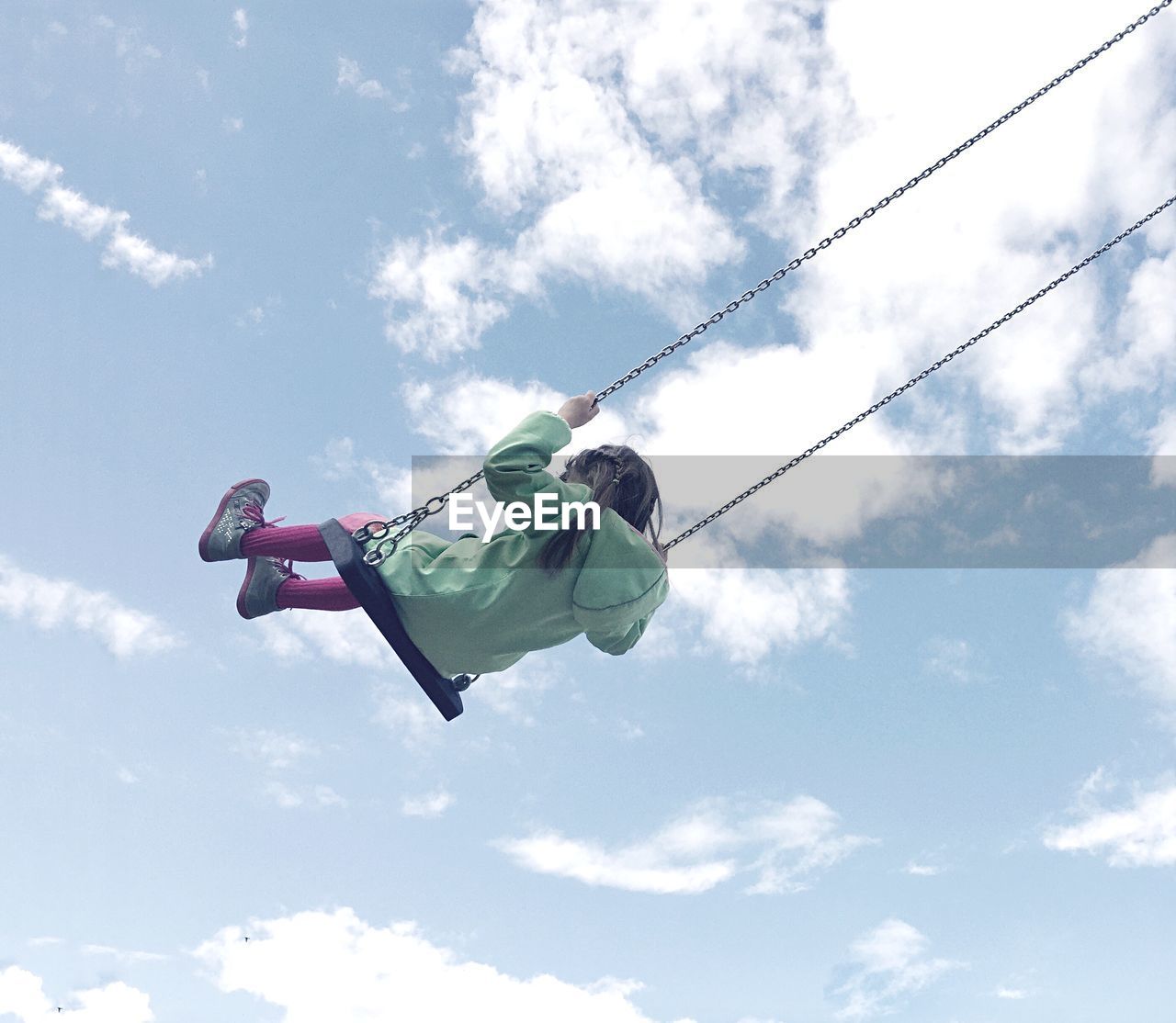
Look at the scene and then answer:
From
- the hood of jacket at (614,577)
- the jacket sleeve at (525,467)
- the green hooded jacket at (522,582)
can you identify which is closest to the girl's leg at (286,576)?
the green hooded jacket at (522,582)

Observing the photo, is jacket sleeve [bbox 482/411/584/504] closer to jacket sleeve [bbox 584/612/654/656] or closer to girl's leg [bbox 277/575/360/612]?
jacket sleeve [bbox 584/612/654/656]

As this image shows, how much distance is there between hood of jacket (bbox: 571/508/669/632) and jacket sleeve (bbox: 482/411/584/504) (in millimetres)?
180

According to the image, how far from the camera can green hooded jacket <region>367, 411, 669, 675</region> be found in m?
4.25

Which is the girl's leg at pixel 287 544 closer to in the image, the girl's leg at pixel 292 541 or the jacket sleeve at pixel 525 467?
the girl's leg at pixel 292 541

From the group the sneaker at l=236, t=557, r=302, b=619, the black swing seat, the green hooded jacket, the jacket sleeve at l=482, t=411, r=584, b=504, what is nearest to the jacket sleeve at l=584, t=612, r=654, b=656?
the green hooded jacket

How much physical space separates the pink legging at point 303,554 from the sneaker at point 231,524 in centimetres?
4

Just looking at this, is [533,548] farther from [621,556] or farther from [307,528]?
[307,528]

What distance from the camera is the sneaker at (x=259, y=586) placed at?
4.92 metres

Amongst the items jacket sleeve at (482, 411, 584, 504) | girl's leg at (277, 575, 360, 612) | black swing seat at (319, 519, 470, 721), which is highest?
jacket sleeve at (482, 411, 584, 504)

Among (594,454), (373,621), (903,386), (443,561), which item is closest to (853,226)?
(903,386)

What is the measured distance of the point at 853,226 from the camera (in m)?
Answer: 4.69

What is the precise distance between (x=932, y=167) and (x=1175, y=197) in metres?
1.54

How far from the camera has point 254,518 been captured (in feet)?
16.2

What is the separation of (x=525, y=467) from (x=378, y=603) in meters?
0.77
